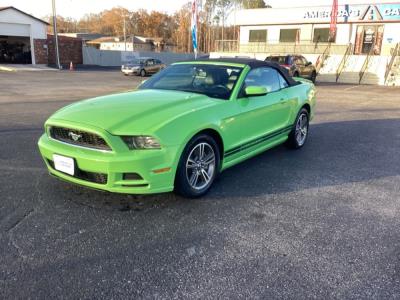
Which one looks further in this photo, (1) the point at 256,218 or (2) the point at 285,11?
(2) the point at 285,11

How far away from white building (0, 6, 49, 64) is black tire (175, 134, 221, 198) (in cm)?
3557

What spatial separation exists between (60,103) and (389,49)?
78.8ft

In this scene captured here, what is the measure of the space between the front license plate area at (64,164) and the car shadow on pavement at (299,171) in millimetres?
399

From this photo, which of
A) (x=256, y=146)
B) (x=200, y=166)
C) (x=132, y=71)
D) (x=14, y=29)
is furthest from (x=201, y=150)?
(x=14, y=29)

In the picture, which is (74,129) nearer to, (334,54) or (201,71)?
(201,71)

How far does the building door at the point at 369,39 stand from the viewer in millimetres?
26828

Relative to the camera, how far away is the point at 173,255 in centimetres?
293

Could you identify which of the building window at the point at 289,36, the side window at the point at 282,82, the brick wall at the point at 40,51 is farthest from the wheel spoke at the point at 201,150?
the brick wall at the point at 40,51

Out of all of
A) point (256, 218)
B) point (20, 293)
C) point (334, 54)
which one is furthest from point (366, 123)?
point (334, 54)

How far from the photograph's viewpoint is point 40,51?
35375mm

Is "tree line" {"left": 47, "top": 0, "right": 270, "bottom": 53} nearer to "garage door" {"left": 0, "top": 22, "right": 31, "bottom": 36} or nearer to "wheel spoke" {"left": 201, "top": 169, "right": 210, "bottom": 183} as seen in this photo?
"garage door" {"left": 0, "top": 22, "right": 31, "bottom": 36}

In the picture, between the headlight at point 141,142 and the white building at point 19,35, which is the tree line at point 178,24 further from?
the headlight at point 141,142

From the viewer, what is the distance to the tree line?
75.4 meters

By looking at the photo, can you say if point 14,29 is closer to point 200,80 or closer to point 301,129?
point 301,129
